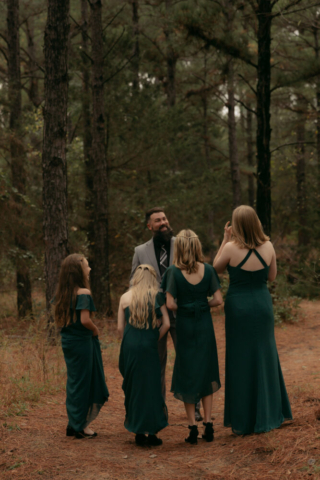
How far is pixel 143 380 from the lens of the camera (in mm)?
4504

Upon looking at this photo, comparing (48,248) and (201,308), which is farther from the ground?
(48,248)

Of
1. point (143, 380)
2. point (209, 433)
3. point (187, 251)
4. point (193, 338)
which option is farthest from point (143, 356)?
point (187, 251)

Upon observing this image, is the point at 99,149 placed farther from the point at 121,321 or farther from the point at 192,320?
the point at 192,320

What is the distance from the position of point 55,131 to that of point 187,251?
14.7 ft

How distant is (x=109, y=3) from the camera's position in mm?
17438

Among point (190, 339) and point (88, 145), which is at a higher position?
point (88, 145)

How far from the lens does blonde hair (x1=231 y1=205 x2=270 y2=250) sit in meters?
4.39

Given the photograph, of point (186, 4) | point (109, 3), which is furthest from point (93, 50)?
point (109, 3)

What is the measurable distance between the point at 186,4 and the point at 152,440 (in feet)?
35.5

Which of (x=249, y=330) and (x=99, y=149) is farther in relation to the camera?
(x=99, y=149)

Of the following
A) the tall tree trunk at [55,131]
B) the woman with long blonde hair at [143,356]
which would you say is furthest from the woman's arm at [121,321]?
the tall tree trunk at [55,131]

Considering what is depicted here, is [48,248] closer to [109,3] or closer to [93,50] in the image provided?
[93,50]

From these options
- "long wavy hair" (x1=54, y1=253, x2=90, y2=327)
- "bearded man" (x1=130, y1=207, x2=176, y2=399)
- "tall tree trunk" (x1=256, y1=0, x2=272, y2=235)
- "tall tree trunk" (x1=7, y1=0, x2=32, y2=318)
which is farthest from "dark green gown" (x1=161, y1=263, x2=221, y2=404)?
"tall tree trunk" (x1=7, y1=0, x2=32, y2=318)

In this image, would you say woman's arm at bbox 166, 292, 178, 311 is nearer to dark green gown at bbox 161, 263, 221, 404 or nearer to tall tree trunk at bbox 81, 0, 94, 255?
dark green gown at bbox 161, 263, 221, 404
